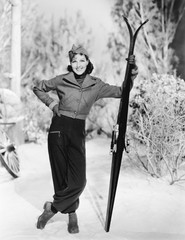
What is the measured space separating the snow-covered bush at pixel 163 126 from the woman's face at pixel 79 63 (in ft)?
3.22

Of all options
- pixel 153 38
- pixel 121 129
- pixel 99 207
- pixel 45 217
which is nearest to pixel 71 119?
pixel 121 129

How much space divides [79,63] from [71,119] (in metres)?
0.25

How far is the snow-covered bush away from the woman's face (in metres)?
0.98

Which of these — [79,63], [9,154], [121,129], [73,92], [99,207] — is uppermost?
[79,63]

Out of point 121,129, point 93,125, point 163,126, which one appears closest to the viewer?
point 121,129

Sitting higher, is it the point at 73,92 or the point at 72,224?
the point at 73,92

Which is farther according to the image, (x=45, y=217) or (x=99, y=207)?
(x=99, y=207)

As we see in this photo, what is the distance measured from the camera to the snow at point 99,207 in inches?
70.7

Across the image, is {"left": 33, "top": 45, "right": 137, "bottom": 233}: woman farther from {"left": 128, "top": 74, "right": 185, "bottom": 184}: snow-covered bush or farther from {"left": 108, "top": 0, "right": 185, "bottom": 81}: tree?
{"left": 108, "top": 0, "right": 185, "bottom": 81}: tree

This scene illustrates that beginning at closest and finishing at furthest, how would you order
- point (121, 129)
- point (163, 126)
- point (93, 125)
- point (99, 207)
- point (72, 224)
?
point (121, 129)
point (72, 224)
point (99, 207)
point (163, 126)
point (93, 125)

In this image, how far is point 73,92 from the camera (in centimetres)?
172

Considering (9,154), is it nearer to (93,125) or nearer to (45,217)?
(45,217)

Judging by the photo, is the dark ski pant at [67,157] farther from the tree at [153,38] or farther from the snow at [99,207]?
the tree at [153,38]

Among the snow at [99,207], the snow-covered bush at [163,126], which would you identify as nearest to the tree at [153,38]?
the snow-covered bush at [163,126]
